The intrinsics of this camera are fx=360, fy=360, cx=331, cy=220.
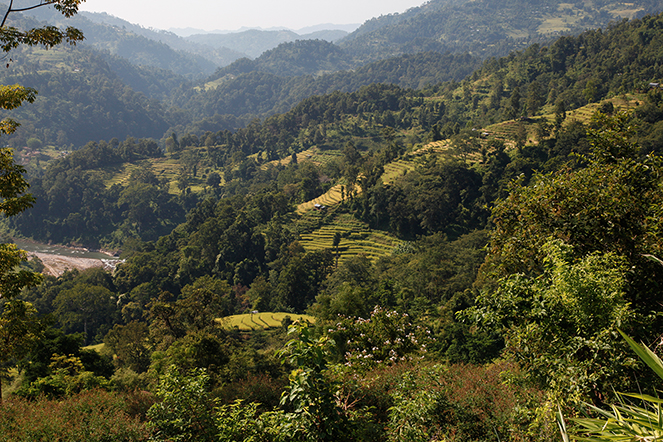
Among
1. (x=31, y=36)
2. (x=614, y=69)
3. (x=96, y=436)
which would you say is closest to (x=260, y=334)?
(x=96, y=436)

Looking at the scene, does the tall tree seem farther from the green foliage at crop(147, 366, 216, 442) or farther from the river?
the river

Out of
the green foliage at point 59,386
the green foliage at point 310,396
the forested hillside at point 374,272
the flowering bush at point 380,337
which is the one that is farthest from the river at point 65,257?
the green foliage at point 310,396

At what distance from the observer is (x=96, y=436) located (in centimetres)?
687

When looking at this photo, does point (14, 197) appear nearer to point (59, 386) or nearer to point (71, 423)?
point (71, 423)

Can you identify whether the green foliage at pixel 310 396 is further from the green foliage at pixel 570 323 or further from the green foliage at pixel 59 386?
the green foliage at pixel 59 386

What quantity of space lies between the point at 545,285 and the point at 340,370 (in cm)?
439

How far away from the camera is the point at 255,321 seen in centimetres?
3381

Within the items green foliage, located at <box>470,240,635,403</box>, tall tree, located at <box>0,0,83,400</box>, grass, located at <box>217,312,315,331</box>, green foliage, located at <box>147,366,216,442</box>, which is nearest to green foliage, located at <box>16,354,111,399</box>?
tall tree, located at <box>0,0,83,400</box>

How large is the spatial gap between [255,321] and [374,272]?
1359 cm

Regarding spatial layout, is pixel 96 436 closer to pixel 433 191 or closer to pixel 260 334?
pixel 260 334

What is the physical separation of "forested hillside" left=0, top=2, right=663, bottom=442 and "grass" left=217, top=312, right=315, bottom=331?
0.34 m

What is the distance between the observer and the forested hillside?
5930 millimetres

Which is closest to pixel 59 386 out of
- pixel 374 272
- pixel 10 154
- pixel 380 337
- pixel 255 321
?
pixel 10 154

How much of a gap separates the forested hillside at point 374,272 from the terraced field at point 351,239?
0.35 metres
